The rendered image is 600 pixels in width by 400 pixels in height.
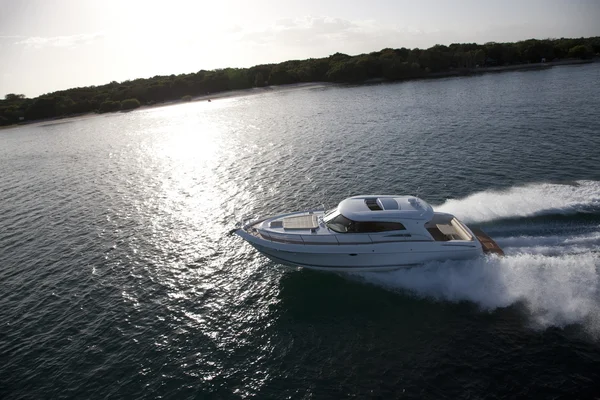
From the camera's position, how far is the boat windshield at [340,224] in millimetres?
18625

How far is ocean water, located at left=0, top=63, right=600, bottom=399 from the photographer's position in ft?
46.4

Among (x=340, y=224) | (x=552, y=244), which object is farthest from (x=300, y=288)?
(x=552, y=244)

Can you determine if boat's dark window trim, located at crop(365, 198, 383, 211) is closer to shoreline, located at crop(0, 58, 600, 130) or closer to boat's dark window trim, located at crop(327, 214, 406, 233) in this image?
boat's dark window trim, located at crop(327, 214, 406, 233)

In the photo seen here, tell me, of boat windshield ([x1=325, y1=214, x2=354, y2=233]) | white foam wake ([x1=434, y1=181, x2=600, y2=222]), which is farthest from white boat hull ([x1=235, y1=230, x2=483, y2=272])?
white foam wake ([x1=434, y1=181, x2=600, y2=222])

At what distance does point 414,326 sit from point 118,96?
13466 cm

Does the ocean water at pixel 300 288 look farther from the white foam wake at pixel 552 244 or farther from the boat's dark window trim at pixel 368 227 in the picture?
the boat's dark window trim at pixel 368 227

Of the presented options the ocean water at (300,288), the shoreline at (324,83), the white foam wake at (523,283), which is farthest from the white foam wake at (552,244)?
the shoreline at (324,83)

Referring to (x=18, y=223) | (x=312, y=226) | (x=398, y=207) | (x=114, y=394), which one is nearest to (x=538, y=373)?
(x=398, y=207)

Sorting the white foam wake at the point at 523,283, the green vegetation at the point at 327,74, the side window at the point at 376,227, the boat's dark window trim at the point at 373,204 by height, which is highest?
the green vegetation at the point at 327,74

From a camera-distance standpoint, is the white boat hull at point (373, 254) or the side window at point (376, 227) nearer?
the white boat hull at point (373, 254)

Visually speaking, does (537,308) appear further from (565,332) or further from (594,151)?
(594,151)

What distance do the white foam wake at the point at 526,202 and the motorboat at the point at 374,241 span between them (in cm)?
405

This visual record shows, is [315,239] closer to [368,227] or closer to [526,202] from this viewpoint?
[368,227]

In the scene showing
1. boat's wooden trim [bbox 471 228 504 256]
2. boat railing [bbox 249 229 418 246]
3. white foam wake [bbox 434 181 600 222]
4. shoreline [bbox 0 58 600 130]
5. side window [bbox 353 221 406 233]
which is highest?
shoreline [bbox 0 58 600 130]
